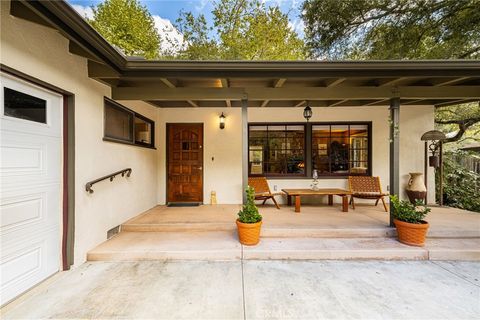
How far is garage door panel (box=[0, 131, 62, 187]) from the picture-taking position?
1.99m

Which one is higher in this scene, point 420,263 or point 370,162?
point 370,162

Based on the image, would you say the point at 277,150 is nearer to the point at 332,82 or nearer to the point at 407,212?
the point at 332,82

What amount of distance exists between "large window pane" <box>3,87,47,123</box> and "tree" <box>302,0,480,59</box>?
6.44 meters

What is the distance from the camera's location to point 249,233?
3.15 meters

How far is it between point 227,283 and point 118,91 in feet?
10.9

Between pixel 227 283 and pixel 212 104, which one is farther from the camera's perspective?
pixel 212 104

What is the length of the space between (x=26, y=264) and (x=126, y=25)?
1057 centimetres

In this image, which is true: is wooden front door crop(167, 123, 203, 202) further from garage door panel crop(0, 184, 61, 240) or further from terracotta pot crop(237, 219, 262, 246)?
garage door panel crop(0, 184, 61, 240)

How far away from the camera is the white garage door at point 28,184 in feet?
Answer: 6.57

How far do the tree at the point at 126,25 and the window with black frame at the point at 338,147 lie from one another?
844cm

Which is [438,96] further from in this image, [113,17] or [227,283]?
[113,17]

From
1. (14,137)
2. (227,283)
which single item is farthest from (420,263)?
(14,137)

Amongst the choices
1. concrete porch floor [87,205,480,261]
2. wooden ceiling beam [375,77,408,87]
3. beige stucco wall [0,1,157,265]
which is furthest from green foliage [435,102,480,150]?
beige stucco wall [0,1,157,265]

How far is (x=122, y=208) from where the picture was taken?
3.82 meters
